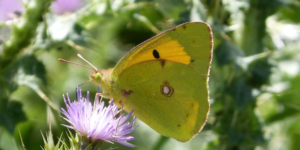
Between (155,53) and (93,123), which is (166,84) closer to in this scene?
(155,53)

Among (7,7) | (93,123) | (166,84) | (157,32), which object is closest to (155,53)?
(166,84)

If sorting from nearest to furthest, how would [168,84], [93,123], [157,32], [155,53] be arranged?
[93,123]
[155,53]
[168,84]
[157,32]

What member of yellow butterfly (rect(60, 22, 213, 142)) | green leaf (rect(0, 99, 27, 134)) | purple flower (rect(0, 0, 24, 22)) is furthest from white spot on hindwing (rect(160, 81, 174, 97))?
purple flower (rect(0, 0, 24, 22))

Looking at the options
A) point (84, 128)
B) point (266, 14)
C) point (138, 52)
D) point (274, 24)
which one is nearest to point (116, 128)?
point (84, 128)

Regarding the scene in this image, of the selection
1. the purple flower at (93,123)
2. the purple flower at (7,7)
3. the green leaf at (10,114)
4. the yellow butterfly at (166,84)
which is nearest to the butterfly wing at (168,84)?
the yellow butterfly at (166,84)

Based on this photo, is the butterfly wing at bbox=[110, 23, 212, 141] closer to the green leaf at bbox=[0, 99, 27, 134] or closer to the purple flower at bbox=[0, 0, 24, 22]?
the green leaf at bbox=[0, 99, 27, 134]

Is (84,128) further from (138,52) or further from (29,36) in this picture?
(29,36)

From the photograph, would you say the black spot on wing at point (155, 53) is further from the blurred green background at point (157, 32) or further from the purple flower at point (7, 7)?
the purple flower at point (7, 7)
